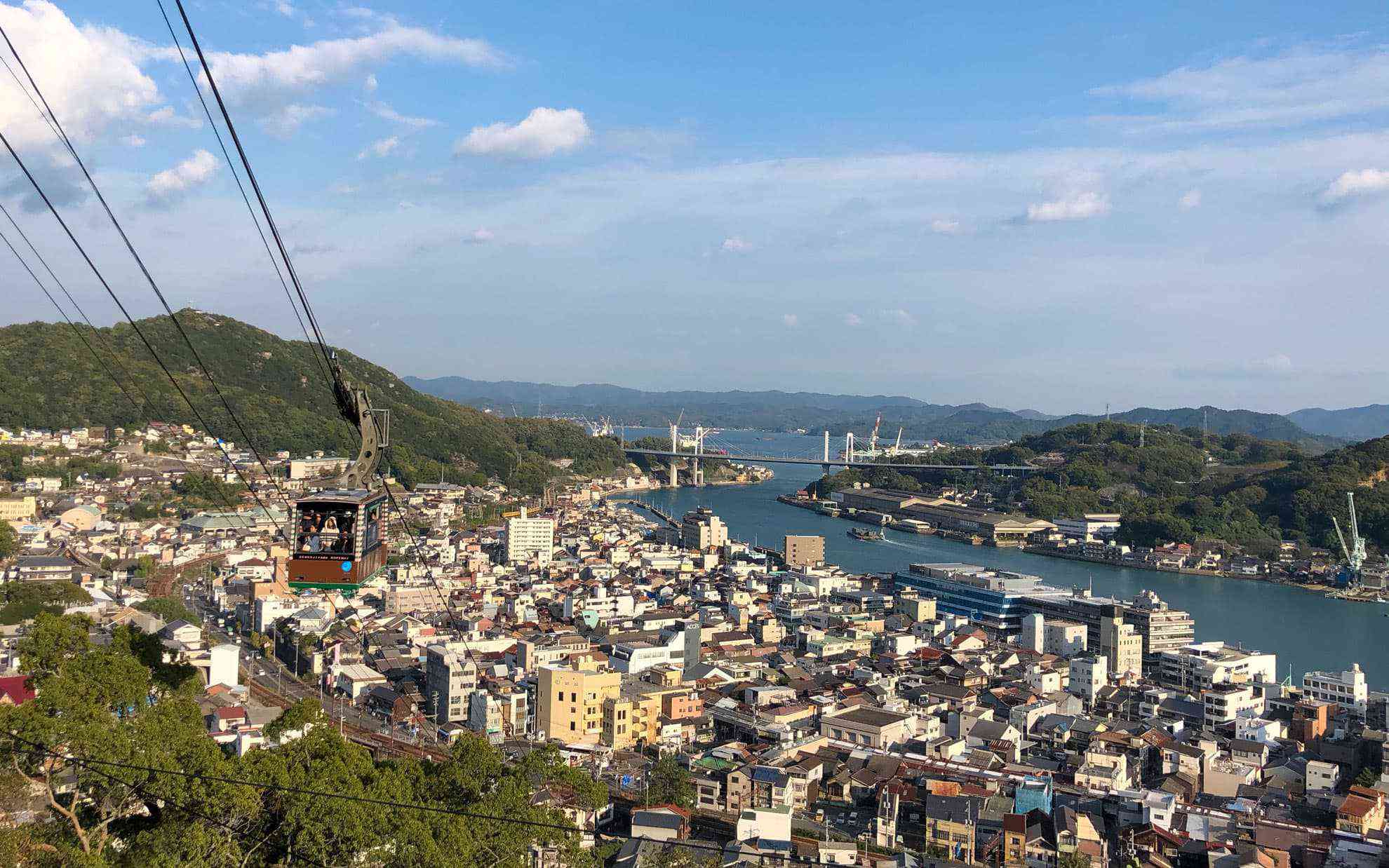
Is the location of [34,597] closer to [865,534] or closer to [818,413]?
[865,534]

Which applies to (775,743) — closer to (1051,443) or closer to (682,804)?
(682,804)

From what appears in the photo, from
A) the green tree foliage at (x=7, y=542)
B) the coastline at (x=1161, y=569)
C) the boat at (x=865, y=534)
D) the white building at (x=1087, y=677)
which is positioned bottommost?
the coastline at (x=1161, y=569)

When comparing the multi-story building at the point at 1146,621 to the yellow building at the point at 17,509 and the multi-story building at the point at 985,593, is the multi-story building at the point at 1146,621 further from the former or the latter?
the yellow building at the point at 17,509

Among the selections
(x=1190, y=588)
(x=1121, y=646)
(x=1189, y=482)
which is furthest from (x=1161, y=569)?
(x=1121, y=646)

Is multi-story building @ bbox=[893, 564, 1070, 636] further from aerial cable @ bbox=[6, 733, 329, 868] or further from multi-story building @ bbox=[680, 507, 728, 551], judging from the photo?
aerial cable @ bbox=[6, 733, 329, 868]

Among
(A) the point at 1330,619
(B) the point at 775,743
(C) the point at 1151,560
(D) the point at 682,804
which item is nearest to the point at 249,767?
(D) the point at 682,804

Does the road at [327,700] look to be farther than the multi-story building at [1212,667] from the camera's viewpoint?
No

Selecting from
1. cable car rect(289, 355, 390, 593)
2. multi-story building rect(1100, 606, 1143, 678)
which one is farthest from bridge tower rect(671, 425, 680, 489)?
cable car rect(289, 355, 390, 593)

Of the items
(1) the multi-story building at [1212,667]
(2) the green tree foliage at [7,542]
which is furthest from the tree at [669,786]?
(2) the green tree foliage at [7,542]
